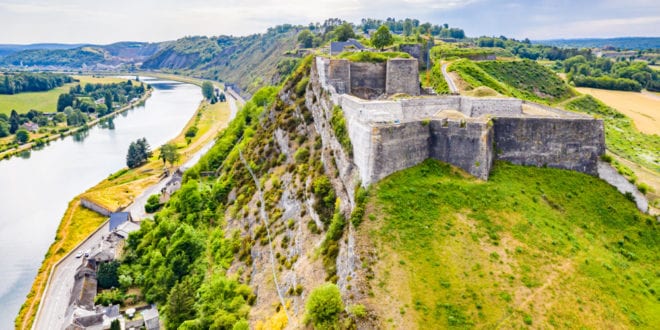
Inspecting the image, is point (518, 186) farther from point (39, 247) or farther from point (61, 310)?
point (39, 247)

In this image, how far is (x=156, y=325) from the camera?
31.4 m

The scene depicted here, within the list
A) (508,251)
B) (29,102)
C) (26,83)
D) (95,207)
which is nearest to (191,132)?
(95,207)

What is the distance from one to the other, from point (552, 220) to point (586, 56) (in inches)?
4835

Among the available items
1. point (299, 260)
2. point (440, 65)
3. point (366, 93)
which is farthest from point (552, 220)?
point (440, 65)

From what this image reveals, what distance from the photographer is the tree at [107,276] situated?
36.9m

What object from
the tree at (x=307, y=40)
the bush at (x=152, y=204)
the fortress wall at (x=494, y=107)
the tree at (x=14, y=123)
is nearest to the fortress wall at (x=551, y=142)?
the fortress wall at (x=494, y=107)

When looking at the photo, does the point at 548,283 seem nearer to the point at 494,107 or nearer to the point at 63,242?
the point at 494,107

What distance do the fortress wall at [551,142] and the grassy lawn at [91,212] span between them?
38857 mm

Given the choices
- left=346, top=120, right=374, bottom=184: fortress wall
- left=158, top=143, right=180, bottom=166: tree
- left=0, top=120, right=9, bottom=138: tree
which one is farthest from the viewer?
left=0, top=120, right=9, bottom=138: tree

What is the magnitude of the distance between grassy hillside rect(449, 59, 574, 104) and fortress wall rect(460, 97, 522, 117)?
999 inches

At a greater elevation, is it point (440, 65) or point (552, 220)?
point (440, 65)

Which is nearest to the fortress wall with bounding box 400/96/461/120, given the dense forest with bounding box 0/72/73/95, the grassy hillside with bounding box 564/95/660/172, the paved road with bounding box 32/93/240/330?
the grassy hillside with bounding box 564/95/660/172

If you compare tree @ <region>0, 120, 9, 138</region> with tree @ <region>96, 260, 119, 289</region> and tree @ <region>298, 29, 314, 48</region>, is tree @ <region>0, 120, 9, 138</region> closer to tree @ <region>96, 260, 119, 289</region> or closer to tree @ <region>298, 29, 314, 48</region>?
tree @ <region>298, 29, 314, 48</region>

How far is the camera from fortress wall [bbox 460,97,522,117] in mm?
27234
